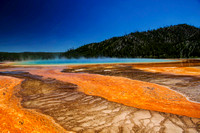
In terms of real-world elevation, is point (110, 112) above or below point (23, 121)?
below

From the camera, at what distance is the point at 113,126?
11.8ft

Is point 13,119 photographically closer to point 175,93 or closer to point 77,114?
point 77,114

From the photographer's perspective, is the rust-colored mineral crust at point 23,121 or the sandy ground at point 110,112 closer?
the rust-colored mineral crust at point 23,121

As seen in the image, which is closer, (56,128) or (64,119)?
(56,128)

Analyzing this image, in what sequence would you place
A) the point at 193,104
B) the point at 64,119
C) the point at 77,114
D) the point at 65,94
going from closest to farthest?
the point at 64,119 < the point at 77,114 < the point at 193,104 < the point at 65,94

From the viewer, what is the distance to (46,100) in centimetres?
559

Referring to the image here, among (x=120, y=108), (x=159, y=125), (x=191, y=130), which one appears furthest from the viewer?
(x=120, y=108)

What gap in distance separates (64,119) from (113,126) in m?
1.45

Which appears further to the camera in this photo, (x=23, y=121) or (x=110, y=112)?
(x=110, y=112)

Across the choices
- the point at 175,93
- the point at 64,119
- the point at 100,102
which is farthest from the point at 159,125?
the point at 175,93

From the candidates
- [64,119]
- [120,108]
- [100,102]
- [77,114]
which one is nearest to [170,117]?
[120,108]

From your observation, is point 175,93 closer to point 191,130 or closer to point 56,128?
point 191,130

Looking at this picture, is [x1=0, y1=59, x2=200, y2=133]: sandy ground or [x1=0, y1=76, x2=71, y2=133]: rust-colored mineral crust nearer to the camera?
[x1=0, y1=76, x2=71, y2=133]: rust-colored mineral crust

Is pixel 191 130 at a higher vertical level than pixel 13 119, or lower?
lower
